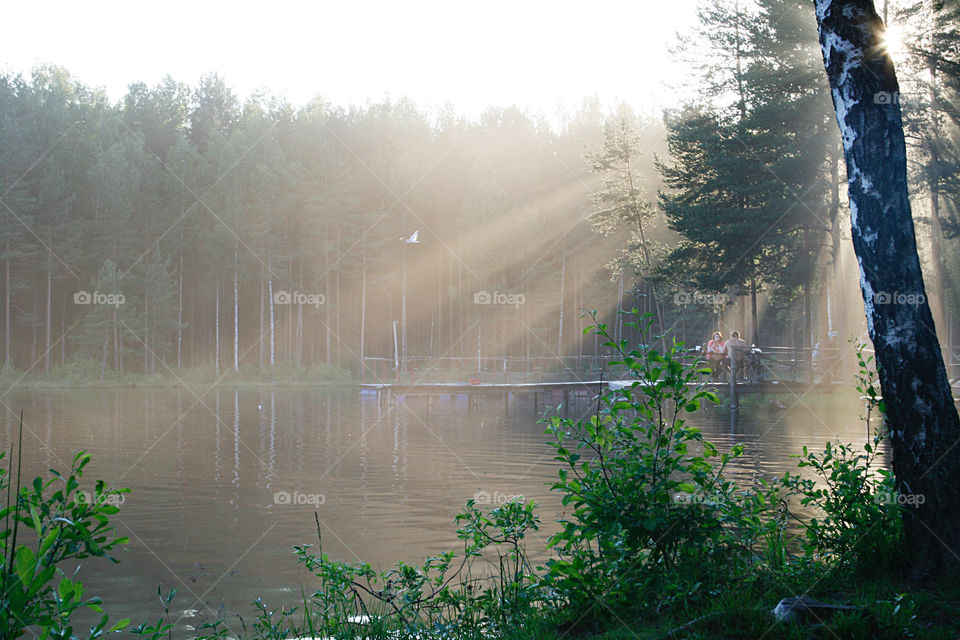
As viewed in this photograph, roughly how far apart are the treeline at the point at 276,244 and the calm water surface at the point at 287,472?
18061mm

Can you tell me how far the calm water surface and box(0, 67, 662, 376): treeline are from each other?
1806cm

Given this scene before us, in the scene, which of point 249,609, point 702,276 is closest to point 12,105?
point 702,276

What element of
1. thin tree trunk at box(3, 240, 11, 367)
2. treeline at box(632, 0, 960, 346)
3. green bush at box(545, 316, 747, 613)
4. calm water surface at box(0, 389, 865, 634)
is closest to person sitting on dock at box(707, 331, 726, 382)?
calm water surface at box(0, 389, 865, 634)

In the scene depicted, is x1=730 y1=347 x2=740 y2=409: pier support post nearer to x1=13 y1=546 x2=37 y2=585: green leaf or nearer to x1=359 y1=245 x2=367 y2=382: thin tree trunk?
x1=13 y1=546 x2=37 y2=585: green leaf

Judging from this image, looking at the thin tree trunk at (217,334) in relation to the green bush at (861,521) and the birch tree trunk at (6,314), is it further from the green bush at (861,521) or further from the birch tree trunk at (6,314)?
the green bush at (861,521)

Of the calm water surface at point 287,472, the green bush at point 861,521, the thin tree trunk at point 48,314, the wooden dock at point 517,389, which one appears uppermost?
the thin tree trunk at point 48,314

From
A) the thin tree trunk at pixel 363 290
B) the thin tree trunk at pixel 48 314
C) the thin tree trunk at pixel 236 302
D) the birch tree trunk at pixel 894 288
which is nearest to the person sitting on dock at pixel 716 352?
the birch tree trunk at pixel 894 288

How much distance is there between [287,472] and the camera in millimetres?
15570

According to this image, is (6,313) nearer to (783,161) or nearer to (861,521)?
(783,161)

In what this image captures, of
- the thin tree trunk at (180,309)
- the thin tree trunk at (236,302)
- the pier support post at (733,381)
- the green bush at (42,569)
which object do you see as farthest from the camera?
the thin tree trunk at (180,309)

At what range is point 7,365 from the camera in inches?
1746

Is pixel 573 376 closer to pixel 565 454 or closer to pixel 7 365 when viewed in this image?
pixel 7 365

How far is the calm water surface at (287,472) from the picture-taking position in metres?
8.80

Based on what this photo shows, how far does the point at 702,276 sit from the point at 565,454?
2649cm
